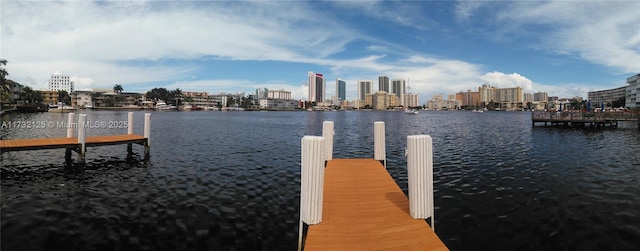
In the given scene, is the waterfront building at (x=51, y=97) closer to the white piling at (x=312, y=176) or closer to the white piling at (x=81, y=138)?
the white piling at (x=81, y=138)

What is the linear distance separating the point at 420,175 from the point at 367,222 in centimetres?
175

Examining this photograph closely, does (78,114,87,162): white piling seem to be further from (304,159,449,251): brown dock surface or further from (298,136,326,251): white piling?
(298,136,326,251): white piling

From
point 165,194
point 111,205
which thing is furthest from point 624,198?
point 111,205

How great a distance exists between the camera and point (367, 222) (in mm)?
7559

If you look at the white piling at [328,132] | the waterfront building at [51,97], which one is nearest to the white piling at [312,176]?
the white piling at [328,132]

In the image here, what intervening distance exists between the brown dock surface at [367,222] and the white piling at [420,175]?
1.09ft

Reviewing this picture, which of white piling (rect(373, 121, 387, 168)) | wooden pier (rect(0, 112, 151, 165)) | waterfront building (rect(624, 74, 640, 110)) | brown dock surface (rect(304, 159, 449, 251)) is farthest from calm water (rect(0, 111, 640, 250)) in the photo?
waterfront building (rect(624, 74, 640, 110))

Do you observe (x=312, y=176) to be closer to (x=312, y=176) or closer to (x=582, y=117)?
(x=312, y=176)

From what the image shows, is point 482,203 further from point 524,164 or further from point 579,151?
point 579,151

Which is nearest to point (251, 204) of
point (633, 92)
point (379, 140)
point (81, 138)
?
point (379, 140)

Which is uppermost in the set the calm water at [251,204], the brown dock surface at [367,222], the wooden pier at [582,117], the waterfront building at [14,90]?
the waterfront building at [14,90]

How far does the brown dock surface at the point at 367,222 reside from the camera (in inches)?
247

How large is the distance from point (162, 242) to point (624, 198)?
19176 millimetres

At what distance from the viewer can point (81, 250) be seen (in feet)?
29.6
